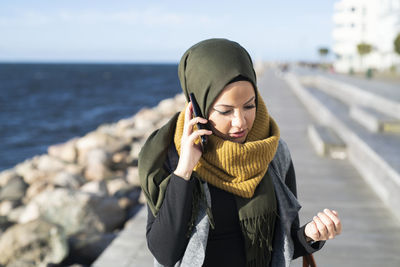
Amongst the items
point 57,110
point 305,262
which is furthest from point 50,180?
point 57,110

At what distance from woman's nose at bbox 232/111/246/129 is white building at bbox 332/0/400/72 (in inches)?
1456

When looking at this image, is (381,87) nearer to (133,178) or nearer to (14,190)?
(133,178)

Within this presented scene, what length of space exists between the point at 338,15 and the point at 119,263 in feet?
234

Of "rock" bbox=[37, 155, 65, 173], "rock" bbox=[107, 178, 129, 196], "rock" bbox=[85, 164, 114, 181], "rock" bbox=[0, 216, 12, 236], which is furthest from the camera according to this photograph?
"rock" bbox=[37, 155, 65, 173]

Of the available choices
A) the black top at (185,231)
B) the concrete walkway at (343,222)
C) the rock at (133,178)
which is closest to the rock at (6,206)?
the rock at (133,178)

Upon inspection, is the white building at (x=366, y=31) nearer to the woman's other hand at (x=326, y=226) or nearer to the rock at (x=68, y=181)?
the rock at (x=68, y=181)

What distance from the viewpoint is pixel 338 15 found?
68375mm

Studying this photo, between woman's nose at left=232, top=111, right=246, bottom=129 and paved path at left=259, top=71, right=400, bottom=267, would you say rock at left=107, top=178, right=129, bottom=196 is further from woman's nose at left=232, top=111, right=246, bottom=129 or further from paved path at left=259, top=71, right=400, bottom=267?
woman's nose at left=232, top=111, right=246, bottom=129

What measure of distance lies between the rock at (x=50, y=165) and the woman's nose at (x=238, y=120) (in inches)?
423

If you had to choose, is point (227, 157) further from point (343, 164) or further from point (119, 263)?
point (343, 164)

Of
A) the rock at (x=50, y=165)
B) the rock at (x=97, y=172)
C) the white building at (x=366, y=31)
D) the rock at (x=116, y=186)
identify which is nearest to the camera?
the rock at (x=116, y=186)

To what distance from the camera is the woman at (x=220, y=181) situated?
1.66m

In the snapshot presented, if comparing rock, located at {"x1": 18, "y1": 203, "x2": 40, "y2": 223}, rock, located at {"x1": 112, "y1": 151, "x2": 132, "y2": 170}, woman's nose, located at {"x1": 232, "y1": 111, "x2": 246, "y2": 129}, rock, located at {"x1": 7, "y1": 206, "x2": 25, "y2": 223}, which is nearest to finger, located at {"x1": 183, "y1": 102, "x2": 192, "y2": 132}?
woman's nose, located at {"x1": 232, "y1": 111, "x2": 246, "y2": 129}

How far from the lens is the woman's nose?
1.69 m
